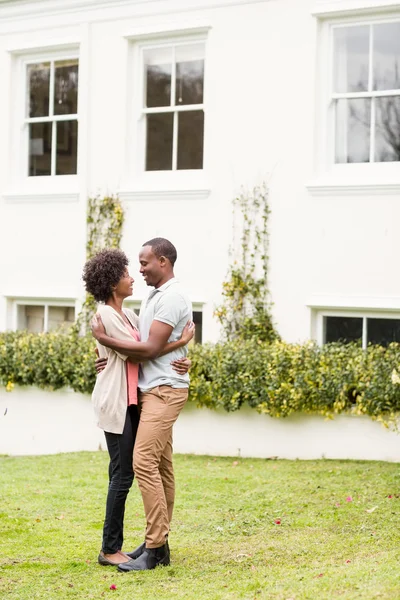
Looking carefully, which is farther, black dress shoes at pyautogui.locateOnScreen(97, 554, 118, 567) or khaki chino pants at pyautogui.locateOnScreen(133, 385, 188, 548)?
black dress shoes at pyautogui.locateOnScreen(97, 554, 118, 567)

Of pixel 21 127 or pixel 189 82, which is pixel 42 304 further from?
pixel 189 82

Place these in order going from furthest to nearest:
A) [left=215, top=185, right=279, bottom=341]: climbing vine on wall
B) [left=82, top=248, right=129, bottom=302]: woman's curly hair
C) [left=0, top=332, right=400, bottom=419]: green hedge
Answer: [left=215, top=185, right=279, bottom=341]: climbing vine on wall → [left=0, top=332, right=400, bottom=419]: green hedge → [left=82, top=248, right=129, bottom=302]: woman's curly hair

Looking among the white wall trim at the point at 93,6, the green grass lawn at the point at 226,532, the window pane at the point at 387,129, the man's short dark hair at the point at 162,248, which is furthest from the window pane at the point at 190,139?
the man's short dark hair at the point at 162,248

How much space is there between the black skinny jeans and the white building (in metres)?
5.17

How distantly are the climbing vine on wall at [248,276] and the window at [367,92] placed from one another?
1.18 meters

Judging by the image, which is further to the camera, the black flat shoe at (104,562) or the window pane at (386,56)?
the window pane at (386,56)

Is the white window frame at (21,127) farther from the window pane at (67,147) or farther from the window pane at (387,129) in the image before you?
the window pane at (387,129)

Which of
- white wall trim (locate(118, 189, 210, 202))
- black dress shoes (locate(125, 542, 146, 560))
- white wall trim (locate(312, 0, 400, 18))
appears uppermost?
white wall trim (locate(312, 0, 400, 18))

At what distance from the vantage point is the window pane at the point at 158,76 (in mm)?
12281

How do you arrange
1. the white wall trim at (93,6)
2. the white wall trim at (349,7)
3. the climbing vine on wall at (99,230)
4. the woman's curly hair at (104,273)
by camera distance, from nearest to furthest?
the woman's curly hair at (104,273)
the white wall trim at (349,7)
the white wall trim at (93,6)
the climbing vine on wall at (99,230)

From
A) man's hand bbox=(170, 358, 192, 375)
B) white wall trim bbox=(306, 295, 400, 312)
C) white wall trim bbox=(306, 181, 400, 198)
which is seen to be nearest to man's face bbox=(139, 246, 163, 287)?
man's hand bbox=(170, 358, 192, 375)

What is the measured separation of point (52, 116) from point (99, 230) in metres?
1.87

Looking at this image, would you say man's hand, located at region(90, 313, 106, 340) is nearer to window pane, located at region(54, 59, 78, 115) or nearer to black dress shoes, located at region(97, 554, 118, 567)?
black dress shoes, located at region(97, 554, 118, 567)

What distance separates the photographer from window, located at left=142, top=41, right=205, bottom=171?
12102mm
